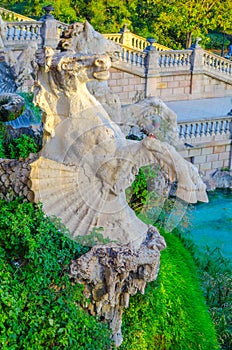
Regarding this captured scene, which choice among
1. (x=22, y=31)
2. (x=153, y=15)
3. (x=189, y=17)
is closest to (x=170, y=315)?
(x=22, y=31)

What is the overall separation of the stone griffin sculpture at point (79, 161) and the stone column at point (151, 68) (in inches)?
494

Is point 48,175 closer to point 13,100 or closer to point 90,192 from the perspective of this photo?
point 90,192

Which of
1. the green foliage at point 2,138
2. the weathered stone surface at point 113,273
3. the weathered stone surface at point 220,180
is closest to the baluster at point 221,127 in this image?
the weathered stone surface at point 220,180

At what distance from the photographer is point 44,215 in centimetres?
530

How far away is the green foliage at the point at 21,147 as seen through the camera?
6281mm

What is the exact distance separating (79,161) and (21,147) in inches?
48.9

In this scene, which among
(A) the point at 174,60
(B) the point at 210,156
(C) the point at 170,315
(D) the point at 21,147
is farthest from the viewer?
(A) the point at 174,60

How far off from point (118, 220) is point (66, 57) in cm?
141

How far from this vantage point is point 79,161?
→ 5.26 m

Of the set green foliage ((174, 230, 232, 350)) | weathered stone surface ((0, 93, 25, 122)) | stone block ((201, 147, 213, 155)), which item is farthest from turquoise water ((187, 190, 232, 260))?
weathered stone surface ((0, 93, 25, 122))

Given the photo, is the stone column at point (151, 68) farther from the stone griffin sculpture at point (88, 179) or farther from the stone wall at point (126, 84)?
the stone griffin sculpture at point (88, 179)

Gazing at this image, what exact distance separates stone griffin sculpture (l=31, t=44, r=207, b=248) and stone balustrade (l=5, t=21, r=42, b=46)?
11276 millimetres

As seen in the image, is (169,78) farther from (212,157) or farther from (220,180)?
(220,180)

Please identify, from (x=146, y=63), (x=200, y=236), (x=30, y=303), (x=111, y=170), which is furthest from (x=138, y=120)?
(x=146, y=63)
